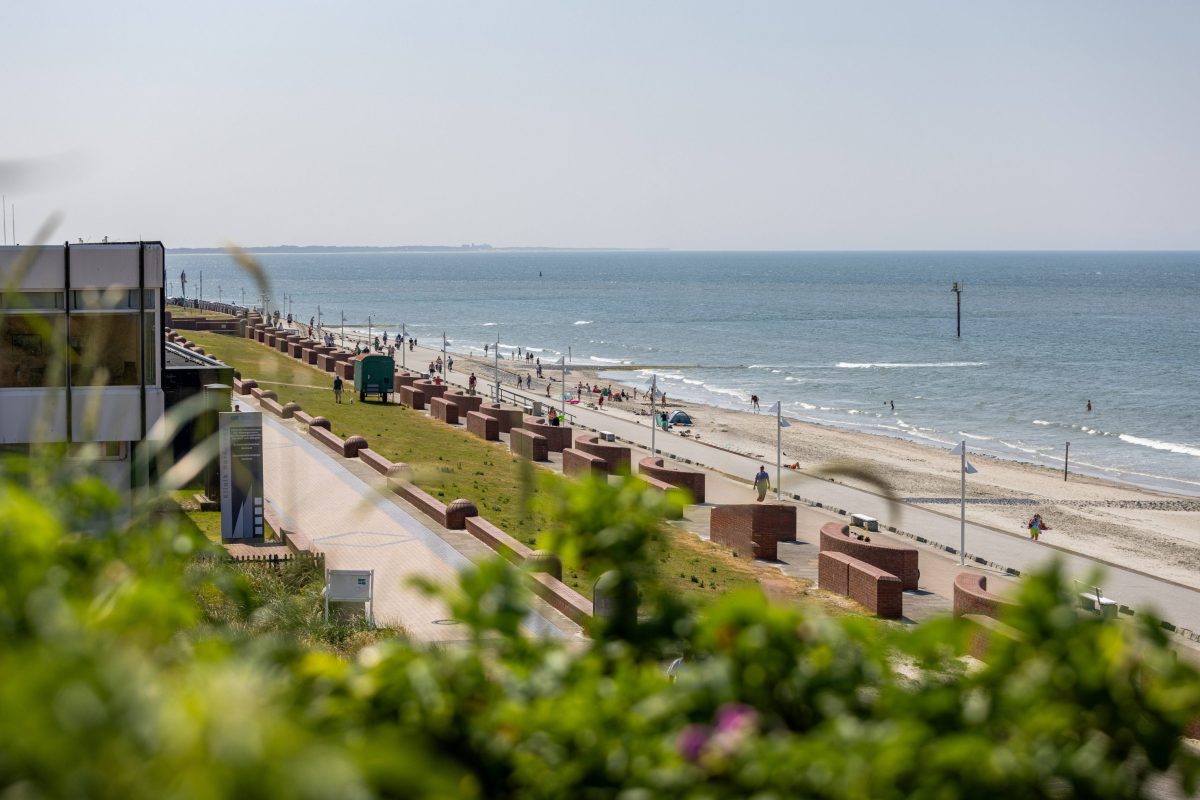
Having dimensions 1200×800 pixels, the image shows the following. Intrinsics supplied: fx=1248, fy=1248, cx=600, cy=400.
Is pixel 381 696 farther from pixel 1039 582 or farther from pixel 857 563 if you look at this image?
pixel 857 563

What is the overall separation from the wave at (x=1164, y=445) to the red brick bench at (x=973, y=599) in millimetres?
36216

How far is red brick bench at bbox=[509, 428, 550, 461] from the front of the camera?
32875 mm

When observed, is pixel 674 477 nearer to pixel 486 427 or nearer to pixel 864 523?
pixel 864 523

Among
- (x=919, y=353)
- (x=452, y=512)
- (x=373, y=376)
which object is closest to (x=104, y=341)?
(x=452, y=512)

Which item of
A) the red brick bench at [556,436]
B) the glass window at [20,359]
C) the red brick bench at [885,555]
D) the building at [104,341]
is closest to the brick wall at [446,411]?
the red brick bench at [556,436]

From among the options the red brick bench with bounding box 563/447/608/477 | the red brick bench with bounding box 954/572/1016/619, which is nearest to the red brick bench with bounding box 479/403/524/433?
the red brick bench with bounding box 563/447/608/477

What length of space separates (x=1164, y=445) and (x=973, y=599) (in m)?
39.3

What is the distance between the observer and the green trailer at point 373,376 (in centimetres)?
4303

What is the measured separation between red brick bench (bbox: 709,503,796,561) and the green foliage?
67.8 feet

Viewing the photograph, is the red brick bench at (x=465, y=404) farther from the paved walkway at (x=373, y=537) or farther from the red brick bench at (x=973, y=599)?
the red brick bench at (x=973, y=599)

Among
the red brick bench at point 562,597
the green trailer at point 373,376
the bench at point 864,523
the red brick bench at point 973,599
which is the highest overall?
the green trailer at point 373,376

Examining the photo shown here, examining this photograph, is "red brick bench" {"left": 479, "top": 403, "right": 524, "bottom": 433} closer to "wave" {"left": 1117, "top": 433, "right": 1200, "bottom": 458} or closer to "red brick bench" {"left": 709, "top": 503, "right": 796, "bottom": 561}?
"red brick bench" {"left": 709, "top": 503, "right": 796, "bottom": 561}

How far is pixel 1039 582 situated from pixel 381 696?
48.4 inches

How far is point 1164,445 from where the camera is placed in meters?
52.8
